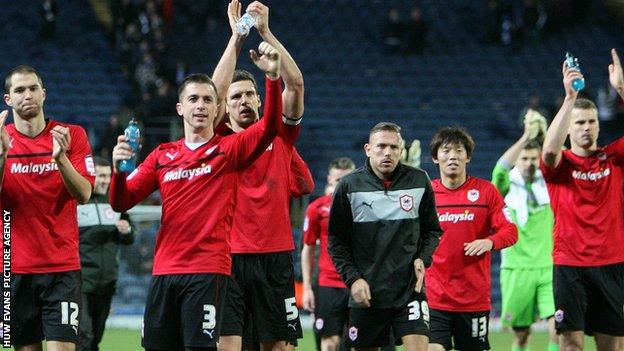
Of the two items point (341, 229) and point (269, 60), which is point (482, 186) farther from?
point (269, 60)

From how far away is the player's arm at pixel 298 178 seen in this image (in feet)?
27.9

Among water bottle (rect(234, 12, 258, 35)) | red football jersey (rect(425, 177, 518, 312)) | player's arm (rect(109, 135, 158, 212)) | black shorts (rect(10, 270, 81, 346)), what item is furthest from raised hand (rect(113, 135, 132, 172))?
red football jersey (rect(425, 177, 518, 312))

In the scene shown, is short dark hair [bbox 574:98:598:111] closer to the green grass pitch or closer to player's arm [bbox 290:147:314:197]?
player's arm [bbox 290:147:314:197]

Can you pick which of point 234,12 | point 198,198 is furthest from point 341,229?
point 234,12

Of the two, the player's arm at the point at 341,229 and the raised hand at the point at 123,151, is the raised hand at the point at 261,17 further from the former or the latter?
the player's arm at the point at 341,229

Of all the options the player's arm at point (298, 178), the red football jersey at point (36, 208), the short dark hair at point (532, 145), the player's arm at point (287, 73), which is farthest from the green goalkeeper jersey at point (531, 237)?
the red football jersey at point (36, 208)

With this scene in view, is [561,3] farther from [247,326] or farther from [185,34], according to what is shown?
[247,326]

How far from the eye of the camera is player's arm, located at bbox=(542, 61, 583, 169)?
8375mm

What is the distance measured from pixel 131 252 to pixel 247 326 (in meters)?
10.1

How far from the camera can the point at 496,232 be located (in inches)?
358

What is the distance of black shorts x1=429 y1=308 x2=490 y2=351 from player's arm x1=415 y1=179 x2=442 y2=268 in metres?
0.96

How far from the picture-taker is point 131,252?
17953 millimetres

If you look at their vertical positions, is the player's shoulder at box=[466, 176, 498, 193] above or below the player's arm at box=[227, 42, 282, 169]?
below

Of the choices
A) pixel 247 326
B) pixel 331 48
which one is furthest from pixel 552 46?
pixel 247 326
